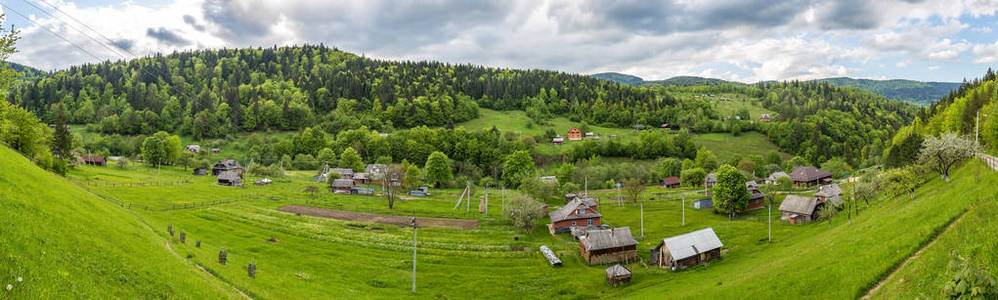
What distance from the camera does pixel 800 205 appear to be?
59.9 metres

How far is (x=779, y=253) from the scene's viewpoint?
41094 millimetres

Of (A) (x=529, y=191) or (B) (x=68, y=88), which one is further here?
(B) (x=68, y=88)

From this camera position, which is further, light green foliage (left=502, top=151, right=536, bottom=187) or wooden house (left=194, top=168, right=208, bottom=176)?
wooden house (left=194, top=168, right=208, bottom=176)

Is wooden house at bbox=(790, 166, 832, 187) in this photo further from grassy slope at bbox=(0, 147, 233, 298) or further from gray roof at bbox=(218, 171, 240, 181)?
gray roof at bbox=(218, 171, 240, 181)

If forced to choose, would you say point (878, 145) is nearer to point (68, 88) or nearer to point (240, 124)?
point (240, 124)

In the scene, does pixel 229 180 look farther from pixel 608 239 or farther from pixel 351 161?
pixel 608 239

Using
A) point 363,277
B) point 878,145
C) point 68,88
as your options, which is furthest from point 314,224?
point 68,88

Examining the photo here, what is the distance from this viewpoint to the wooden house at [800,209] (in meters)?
58.4

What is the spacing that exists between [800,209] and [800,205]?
710 millimetres

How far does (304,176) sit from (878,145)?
18002 centimetres

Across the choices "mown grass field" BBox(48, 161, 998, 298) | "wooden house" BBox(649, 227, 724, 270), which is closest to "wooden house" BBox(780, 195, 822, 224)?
"mown grass field" BBox(48, 161, 998, 298)

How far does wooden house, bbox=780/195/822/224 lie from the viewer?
5841 centimetres

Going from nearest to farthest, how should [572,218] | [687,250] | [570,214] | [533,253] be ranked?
[687,250] < [533,253] < [570,214] < [572,218]

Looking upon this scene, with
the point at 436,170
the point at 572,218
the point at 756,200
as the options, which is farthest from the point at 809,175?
the point at 436,170
